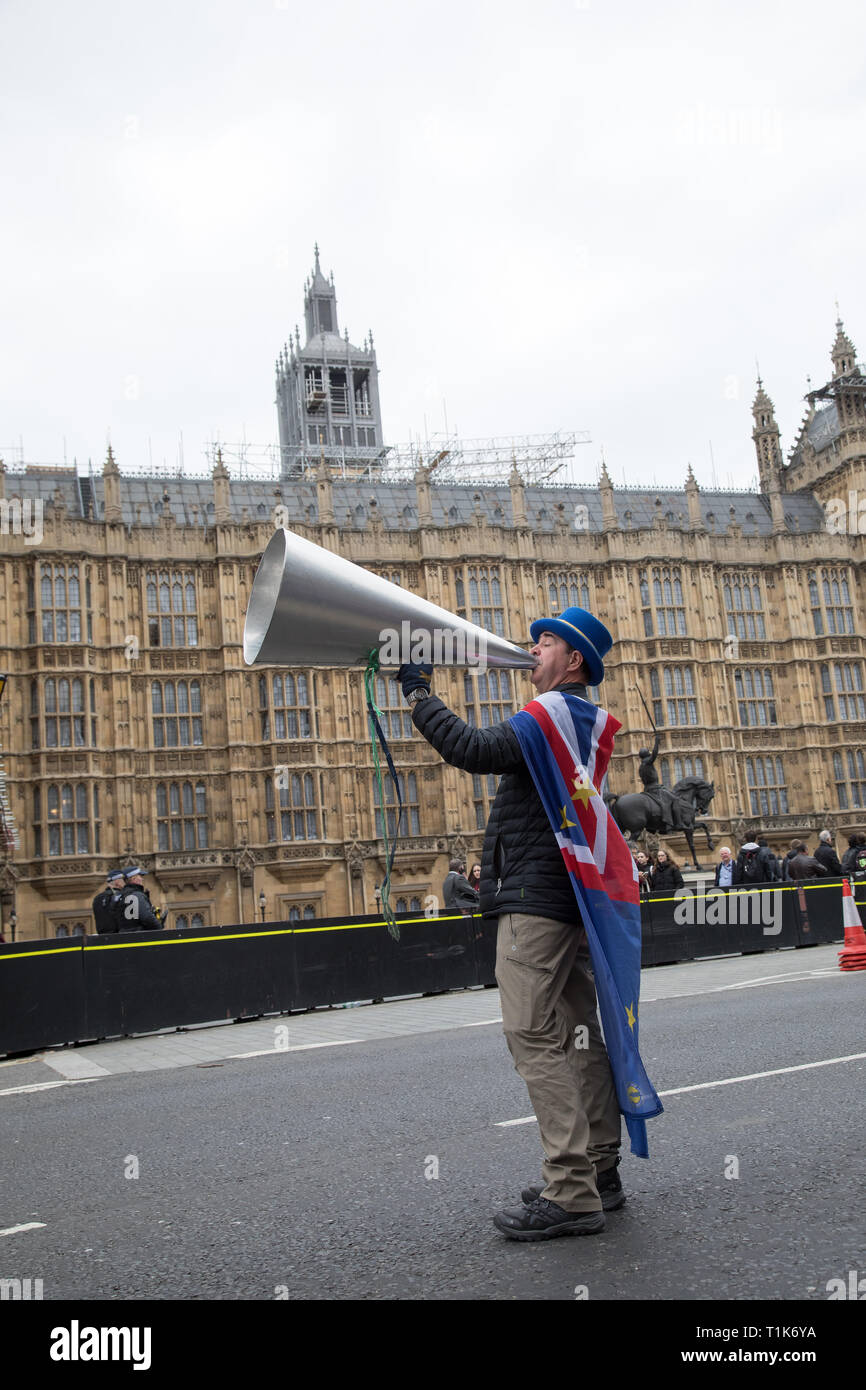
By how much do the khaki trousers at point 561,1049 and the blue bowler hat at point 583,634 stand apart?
3.38 ft

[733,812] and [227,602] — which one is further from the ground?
[227,602]

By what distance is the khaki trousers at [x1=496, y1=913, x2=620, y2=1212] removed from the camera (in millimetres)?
3988

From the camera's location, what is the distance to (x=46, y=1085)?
956 cm

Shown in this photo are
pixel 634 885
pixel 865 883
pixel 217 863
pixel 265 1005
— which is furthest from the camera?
pixel 217 863

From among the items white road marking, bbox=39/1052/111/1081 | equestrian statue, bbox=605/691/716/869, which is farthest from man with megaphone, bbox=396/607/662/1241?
equestrian statue, bbox=605/691/716/869

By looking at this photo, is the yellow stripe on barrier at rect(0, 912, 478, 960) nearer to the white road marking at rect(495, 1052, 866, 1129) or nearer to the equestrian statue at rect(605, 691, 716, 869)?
the white road marking at rect(495, 1052, 866, 1129)

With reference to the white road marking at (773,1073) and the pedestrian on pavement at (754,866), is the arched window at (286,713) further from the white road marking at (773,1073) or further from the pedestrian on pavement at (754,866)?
the white road marking at (773,1073)

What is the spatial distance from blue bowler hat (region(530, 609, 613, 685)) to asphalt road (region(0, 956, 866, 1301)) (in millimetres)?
1955

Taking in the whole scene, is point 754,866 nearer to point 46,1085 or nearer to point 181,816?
point 46,1085

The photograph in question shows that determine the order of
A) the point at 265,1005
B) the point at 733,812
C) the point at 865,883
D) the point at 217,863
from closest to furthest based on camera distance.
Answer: the point at 265,1005 → the point at 865,883 → the point at 217,863 → the point at 733,812

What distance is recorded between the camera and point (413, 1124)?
617 centimetres
